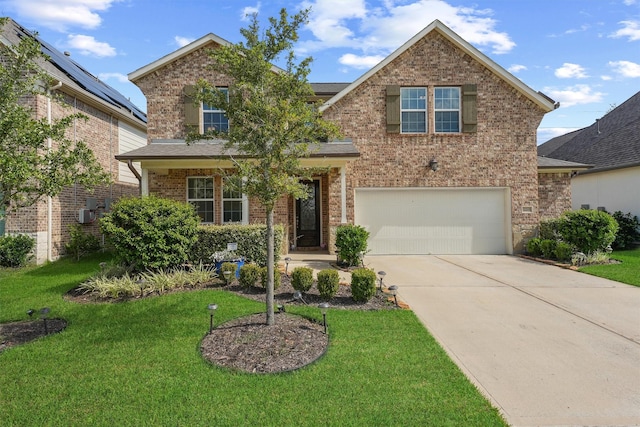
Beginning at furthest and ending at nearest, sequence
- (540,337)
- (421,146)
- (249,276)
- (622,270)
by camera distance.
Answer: (421,146)
(622,270)
(249,276)
(540,337)

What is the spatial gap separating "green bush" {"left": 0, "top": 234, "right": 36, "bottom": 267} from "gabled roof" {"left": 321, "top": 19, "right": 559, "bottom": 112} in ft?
31.0

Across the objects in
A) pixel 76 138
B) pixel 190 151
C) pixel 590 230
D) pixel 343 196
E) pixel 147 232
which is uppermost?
pixel 76 138

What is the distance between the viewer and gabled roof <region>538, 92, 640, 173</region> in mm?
14852

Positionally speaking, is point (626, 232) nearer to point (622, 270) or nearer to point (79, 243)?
point (622, 270)

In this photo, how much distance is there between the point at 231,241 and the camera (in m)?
8.08

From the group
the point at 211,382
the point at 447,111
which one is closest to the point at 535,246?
the point at 447,111

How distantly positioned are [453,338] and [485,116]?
9.54 metres

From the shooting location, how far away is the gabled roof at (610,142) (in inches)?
585

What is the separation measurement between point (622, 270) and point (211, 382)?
396 inches

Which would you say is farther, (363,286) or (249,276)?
(249,276)

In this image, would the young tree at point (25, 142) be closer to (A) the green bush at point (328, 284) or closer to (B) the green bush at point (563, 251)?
(A) the green bush at point (328, 284)

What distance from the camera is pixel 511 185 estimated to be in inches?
476

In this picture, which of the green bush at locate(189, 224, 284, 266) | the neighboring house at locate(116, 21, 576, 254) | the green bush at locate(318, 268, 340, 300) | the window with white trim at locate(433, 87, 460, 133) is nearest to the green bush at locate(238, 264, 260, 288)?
the green bush at locate(189, 224, 284, 266)

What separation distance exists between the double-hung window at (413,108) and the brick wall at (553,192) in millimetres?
4685
